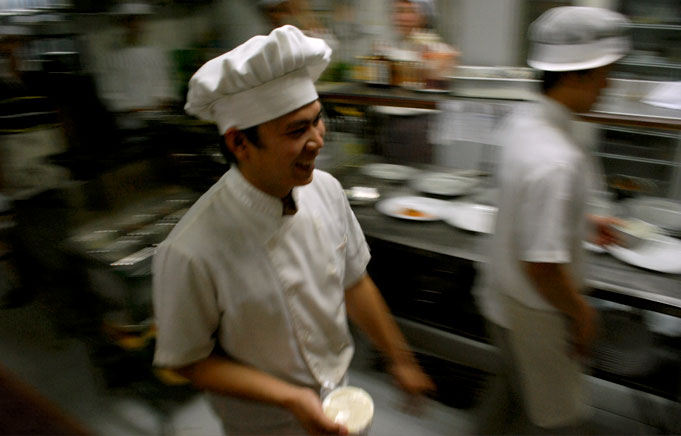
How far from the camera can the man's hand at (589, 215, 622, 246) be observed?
180 centimetres

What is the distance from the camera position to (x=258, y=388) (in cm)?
98

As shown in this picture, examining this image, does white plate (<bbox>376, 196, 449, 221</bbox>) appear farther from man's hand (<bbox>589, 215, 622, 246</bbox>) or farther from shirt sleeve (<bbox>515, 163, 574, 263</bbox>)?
shirt sleeve (<bbox>515, 163, 574, 263</bbox>)

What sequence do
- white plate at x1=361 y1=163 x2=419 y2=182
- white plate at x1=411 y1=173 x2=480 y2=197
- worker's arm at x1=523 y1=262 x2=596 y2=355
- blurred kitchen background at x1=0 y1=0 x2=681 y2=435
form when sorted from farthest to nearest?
white plate at x1=361 y1=163 x2=419 y2=182 → white plate at x1=411 y1=173 x2=480 y2=197 → blurred kitchen background at x1=0 y1=0 x2=681 y2=435 → worker's arm at x1=523 y1=262 x2=596 y2=355

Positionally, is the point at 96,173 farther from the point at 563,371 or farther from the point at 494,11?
the point at 494,11

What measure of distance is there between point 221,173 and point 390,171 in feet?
3.12

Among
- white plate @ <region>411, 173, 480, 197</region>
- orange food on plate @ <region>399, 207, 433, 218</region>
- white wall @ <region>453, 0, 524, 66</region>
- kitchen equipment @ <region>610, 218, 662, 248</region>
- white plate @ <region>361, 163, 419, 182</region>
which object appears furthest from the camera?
white wall @ <region>453, 0, 524, 66</region>

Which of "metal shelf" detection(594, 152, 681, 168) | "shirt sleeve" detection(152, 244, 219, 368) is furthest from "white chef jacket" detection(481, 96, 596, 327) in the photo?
"metal shelf" detection(594, 152, 681, 168)

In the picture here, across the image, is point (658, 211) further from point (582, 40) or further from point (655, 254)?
point (582, 40)

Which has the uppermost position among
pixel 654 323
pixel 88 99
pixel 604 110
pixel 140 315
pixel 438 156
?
pixel 88 99

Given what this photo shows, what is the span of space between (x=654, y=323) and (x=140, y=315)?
218cm

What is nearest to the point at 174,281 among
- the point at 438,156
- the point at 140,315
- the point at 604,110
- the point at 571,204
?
the point at 571,204

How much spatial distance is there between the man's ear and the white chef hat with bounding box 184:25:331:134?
0.04ft

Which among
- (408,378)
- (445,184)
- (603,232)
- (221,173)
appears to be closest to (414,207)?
(445,184)

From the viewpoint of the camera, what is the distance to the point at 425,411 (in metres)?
2.24
